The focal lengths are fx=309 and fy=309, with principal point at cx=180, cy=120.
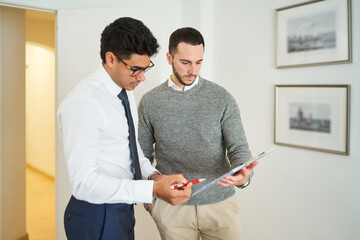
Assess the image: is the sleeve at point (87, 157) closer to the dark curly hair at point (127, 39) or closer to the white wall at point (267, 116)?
the dark curly hair at point (127, 39)

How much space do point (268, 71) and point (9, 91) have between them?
8.12 ft

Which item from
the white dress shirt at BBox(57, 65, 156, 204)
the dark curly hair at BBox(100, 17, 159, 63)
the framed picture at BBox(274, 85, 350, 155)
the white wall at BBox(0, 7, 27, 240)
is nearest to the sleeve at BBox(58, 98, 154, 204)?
the white dress shirt at BBox(57, 65, 156, 204)

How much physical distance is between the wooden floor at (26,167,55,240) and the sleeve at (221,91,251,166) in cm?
272

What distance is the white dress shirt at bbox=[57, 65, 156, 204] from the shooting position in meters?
1.08

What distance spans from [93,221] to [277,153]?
1.67 m

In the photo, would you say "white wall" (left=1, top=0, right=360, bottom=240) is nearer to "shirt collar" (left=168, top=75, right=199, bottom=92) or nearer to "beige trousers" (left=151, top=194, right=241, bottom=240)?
"beige trousers" (left=151, top=194, right=241, bottom=240)

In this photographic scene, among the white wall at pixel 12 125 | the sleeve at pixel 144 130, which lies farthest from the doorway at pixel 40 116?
the sleeve at pixel 144 130

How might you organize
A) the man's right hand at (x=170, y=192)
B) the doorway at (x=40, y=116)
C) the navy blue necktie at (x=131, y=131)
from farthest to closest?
the doorway at (x=40, y=116) → the navy blue necktie at (x=131, y=131) → the man's right hand at (x=170, y=192)

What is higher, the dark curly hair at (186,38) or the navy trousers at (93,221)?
the dark curly hair at (186,38)

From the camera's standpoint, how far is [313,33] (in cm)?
216

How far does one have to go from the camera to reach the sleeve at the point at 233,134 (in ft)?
5.29

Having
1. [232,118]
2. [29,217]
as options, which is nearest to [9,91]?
[29,217]

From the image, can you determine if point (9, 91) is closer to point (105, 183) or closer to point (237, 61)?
point (237, 61)

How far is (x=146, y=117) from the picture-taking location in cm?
181
